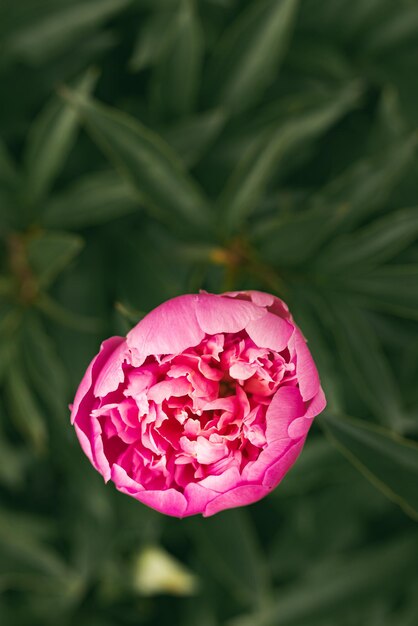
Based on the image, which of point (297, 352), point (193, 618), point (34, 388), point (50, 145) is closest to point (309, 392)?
point (297, 352)

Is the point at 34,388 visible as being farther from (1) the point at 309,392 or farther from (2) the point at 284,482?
(1) the point at 309,392

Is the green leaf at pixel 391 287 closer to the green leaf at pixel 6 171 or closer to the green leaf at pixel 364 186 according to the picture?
the green leaf at pixel 364 186

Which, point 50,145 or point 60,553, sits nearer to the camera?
point 50,145

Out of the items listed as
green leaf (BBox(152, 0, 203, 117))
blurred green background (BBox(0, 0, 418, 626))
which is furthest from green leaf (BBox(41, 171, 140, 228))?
green leaf (BBox(152, 0, 203, 117))

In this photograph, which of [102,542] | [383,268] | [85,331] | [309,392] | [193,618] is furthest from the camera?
[193,618]

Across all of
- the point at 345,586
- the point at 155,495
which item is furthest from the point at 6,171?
the point at 345,586

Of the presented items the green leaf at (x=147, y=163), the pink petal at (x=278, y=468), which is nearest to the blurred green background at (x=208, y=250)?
the green leaf at (x=147, y=163)
